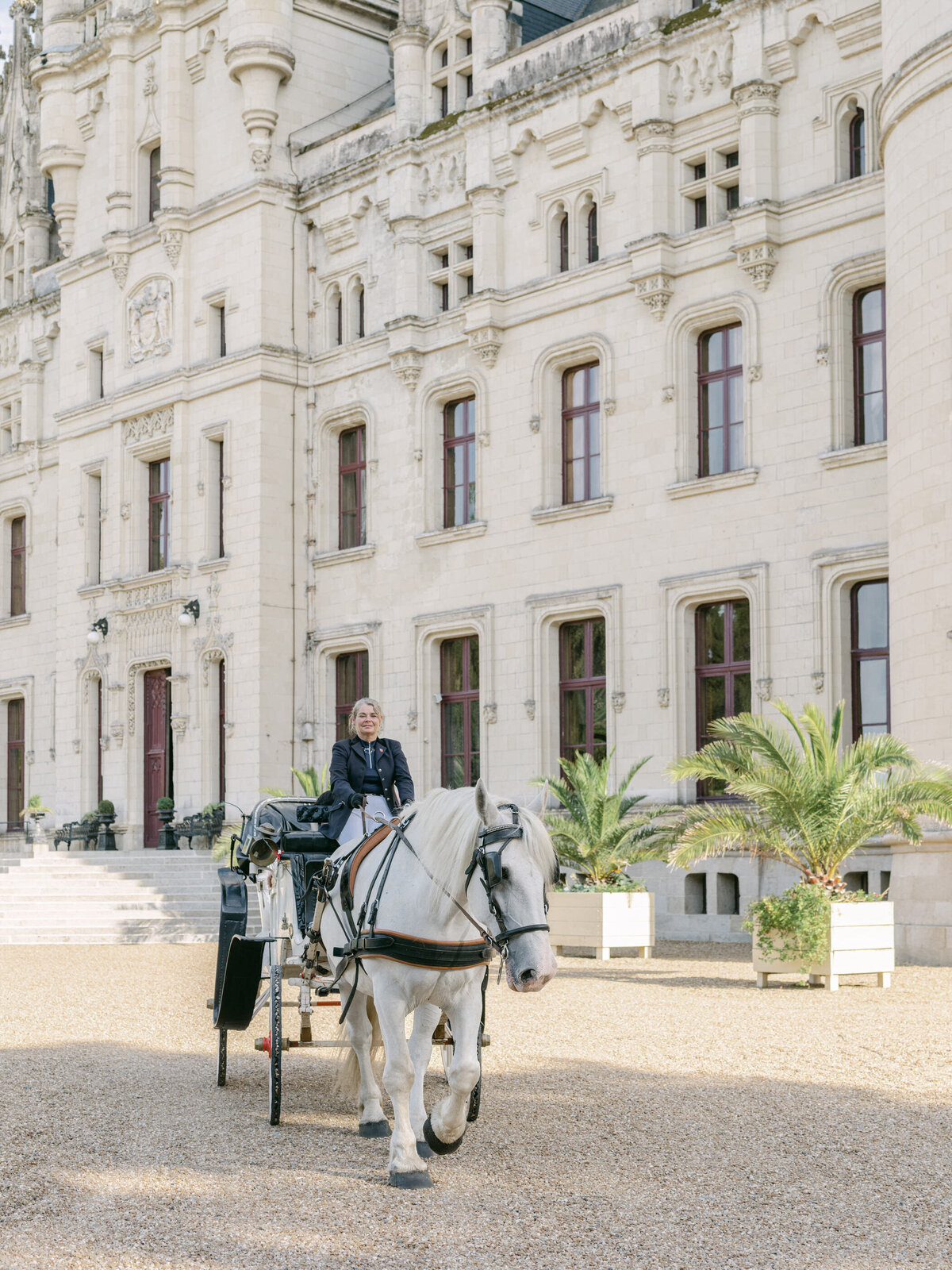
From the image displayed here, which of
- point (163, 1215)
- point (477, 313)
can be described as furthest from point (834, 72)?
point (163, 1215)

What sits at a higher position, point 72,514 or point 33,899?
point 72,514

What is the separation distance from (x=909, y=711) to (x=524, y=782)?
343 inches

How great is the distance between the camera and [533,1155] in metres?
7.46

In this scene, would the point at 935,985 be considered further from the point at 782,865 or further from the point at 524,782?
the point at 524,782

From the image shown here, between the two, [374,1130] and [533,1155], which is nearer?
[533,1155]

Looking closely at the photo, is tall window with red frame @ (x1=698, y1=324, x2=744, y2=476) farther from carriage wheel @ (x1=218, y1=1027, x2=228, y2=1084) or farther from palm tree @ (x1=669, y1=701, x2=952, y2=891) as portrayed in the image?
carriage wheel @ (x1=218, y1=1027, x2=228, y2=1084)

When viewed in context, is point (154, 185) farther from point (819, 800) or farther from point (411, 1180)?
point (411, 1180)

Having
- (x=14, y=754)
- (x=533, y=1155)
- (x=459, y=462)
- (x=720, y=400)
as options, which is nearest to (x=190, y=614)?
(x=459, y=462)

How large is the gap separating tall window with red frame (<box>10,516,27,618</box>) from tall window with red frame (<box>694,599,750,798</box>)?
20.9 metres

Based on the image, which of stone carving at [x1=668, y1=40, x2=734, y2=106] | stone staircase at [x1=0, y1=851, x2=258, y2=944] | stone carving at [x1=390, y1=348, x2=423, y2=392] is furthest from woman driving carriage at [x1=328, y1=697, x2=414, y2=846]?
stone carving at [x1=390, y1=348, x2=423, y2=392]

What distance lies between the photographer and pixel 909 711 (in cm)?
1814

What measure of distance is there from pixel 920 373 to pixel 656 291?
22.0 ft

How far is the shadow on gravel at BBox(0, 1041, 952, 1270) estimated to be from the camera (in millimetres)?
5926

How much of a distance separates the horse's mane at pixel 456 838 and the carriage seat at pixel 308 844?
4.45 ft
